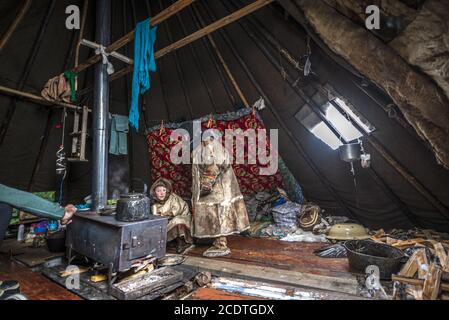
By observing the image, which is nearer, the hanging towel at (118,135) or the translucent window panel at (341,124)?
the translucent window panel at (341,124)

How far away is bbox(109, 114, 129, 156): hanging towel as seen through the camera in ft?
14.6

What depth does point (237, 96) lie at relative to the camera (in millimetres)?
4227

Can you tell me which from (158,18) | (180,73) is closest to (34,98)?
(180,73)

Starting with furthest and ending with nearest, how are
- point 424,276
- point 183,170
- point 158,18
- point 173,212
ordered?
1. point 183,170
2. point 173,212
3. point 158,18
4. point 424,276

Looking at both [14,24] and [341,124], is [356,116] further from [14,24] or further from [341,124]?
[14,24]

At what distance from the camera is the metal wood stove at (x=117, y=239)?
6.55 ft

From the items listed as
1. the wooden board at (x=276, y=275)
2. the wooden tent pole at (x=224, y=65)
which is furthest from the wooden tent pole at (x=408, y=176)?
the wooden tent pole at (x=224, y=65)

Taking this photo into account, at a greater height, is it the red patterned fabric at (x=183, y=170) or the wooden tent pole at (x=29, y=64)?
the wooden tent pole at (x=29, y=64)

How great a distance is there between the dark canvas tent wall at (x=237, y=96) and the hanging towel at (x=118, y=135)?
1.27 ft

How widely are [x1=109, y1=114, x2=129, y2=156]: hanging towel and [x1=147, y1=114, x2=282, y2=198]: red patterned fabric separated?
2.10ft

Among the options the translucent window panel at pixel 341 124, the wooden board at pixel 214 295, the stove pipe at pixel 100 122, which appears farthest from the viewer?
the translucent window panel at pixel 341 124

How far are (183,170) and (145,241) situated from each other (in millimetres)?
2885

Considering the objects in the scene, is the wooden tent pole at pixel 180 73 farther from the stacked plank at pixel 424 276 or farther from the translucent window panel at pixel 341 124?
the stacked plank at pixel 424 276
